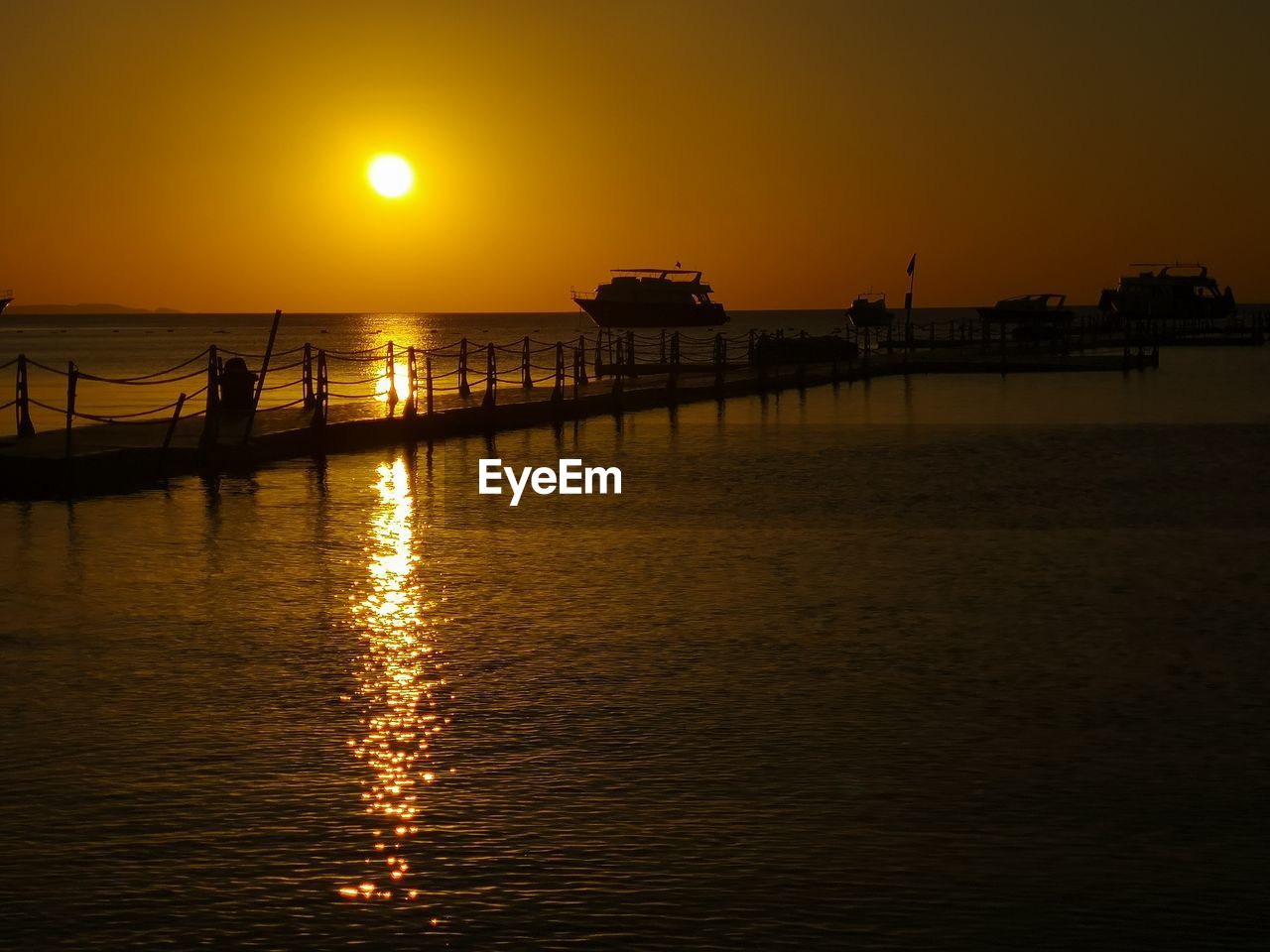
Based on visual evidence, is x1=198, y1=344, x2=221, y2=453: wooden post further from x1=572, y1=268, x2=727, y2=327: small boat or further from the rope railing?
x1=572, y1=268, x2=727, y2=327: small boat

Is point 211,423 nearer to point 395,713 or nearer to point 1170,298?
point 395,713

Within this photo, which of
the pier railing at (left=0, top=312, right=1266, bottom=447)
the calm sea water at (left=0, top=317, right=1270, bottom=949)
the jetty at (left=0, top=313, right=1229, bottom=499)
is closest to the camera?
the calm sea water at (left=0, top=317, right=1270, bottom=949)

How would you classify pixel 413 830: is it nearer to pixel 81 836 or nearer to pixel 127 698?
pixel 81 836

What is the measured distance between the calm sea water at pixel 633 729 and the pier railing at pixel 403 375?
706cm

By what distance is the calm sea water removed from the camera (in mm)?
5707

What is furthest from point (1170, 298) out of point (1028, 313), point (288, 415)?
point (288, 415)

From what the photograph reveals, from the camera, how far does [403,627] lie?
11.1 m

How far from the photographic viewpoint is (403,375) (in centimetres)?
7044

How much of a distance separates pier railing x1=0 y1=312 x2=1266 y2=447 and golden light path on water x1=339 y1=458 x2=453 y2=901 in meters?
7.01

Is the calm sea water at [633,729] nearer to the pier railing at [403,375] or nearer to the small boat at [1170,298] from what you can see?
the pier railing at [403,375]

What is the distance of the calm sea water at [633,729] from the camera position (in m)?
5.71

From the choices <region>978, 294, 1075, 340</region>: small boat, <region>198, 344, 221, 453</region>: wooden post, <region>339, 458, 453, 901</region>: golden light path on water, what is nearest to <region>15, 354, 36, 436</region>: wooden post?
<region>198, 344, 221, 453</region>: wooden post

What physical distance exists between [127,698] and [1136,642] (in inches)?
241

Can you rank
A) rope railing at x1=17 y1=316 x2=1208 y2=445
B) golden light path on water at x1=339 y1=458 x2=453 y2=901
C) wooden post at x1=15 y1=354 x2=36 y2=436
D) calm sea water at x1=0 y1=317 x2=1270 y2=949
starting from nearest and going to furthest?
calm sea water at x1=0 y1=317 x2=1270 y2=949, golden light path on water at x1=339 y1=458 x2=453 y2=901, wooden post at x1=15 y1=354 x2=36 y2=436, rope railing at x1=17 y1=316 x2=1208 y2=445
